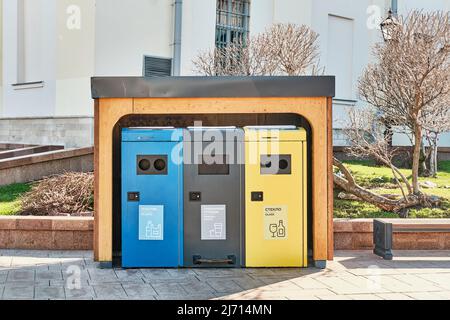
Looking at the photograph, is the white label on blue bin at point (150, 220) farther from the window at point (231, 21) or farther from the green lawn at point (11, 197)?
the window at point (231, 21)

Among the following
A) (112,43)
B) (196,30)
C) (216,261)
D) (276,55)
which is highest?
(196,30)

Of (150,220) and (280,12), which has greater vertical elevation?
(280,12)

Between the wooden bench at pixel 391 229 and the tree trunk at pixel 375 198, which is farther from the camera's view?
the tree trunk at pixel 375 198

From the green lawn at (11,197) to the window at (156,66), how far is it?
268 inches

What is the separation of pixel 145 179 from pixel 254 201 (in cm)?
144

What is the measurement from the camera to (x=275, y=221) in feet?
26.2

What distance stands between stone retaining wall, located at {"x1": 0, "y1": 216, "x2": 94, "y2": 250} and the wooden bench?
422 cm

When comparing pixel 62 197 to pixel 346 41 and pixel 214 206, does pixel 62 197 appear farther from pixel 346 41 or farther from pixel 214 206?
pixel 346 41

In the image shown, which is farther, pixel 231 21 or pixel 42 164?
pixel 231 21

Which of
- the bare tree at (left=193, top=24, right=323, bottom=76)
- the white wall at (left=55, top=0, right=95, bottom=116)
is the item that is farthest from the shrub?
the white wall at (left=55, top=0, right=95, bottom=116)

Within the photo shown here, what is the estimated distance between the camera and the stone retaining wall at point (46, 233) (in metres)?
9.15

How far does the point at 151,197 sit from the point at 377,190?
253 inches

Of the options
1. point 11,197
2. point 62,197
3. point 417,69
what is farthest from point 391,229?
point 11,197

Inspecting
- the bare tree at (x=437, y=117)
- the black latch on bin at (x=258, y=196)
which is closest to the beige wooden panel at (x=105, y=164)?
the black latch on bin at (x=258, y=196)
